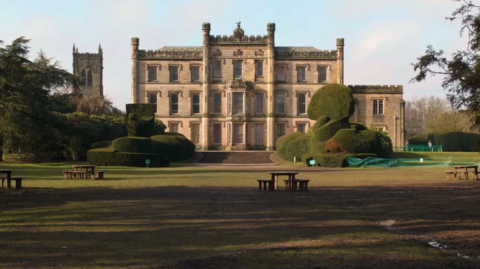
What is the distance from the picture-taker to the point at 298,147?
51344 millimetres

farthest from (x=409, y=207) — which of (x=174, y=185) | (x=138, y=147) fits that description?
(x=138, y=147)

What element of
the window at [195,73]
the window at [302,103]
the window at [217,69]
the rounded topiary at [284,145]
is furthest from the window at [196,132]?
the rounded topiary at [284,145]

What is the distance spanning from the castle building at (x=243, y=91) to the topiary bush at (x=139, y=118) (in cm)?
2347

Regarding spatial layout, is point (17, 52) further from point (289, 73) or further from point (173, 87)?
point (289, 73)

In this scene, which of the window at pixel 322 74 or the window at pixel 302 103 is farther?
the window at pixel 302 103

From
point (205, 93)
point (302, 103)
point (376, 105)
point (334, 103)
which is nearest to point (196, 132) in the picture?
point (205, 93)

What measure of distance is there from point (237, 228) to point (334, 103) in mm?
35515

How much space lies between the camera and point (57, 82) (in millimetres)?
54156

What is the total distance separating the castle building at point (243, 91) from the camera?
225 feet

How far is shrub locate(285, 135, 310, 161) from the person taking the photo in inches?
1994

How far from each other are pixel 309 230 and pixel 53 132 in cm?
3608

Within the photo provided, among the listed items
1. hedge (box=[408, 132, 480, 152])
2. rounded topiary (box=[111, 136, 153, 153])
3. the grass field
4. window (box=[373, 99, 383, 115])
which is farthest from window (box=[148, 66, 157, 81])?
the grass field

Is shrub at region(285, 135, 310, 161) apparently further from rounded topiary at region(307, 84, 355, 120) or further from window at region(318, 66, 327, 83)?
window at region(318, 66, 327, 83)

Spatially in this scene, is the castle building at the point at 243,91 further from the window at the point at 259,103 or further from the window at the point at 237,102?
the window at the point at 259,103
